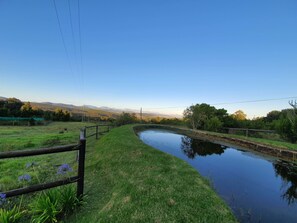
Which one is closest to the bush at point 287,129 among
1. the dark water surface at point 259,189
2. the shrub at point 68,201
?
the dark water surface at point 259,189

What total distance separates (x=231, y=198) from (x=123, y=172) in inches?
127

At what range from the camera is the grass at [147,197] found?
2898 mm

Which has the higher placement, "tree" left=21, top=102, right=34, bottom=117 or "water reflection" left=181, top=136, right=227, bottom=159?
"tree" left=21, top=102, right=34, bottom=117

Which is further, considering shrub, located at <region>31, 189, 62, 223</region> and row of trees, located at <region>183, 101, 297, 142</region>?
row of trees, located at <region>183, 101, 297, 142</region>

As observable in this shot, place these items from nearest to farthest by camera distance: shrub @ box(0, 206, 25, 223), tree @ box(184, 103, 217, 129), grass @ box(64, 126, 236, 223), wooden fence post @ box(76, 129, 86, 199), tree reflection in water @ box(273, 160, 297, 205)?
shrub @ box(0, 206, 25, 223), grass @ box(64, 126, 236, 223), wooden fence post @ box(76, 129, 86, 199), tree reflection in water @ box(273, 160, 297, 205), tree @ box(184, 103, 217, 129)

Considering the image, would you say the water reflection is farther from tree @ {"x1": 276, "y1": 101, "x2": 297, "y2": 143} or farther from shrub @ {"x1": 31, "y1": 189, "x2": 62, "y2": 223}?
shrub @ {"x1": 31, "y1": 189, "x2": 62, "y2": 223}

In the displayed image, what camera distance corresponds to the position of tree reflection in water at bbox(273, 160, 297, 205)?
19.2ft

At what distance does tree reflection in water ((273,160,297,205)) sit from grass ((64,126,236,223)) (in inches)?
146

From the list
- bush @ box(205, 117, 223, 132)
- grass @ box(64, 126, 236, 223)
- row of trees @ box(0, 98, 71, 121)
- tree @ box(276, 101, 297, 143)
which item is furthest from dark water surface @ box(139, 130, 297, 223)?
row of trees @ box(0, 98, 71, 121)

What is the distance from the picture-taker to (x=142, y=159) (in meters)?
6.28

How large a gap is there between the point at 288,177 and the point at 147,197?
25.7 feet

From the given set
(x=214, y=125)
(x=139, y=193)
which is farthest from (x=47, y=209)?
(x=214, y=125)

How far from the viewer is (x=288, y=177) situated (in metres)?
7.91

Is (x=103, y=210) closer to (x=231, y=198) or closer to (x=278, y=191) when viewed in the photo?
(x=231, y=198)
